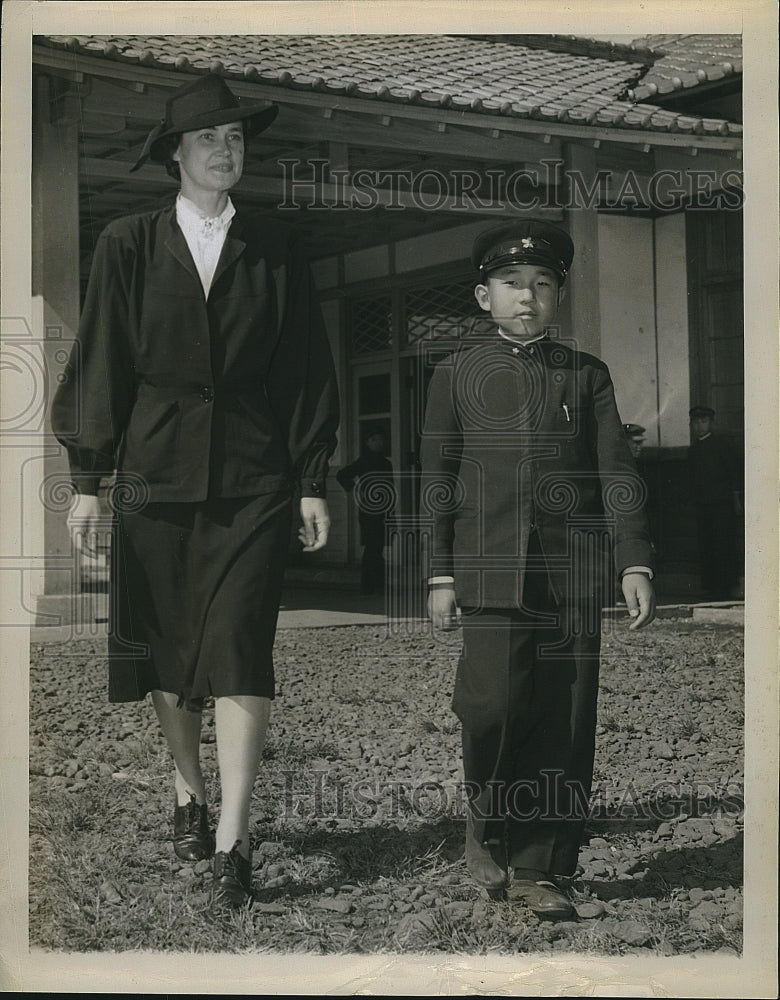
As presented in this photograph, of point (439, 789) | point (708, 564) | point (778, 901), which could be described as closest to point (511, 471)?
point (708, 564)

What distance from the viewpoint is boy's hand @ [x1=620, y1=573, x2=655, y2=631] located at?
3.11 meters

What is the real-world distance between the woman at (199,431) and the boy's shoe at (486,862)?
0.62 metres

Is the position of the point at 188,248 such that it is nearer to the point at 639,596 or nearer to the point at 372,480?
the point at 372,480

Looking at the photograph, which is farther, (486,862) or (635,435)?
(635,435)

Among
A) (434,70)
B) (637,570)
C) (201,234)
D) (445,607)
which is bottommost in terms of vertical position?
(445,607)

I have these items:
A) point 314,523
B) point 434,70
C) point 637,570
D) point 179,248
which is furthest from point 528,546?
point 434,70

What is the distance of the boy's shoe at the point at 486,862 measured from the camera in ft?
10.3

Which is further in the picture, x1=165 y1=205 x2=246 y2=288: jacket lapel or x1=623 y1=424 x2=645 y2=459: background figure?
x1=623 y1=424 x2=645 y2=459: background figure

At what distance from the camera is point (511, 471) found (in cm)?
Result: 312

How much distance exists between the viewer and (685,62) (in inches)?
132

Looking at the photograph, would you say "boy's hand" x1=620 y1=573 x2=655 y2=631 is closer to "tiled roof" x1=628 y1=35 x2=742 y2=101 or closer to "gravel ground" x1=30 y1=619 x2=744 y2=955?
"gravel ground" x1=30 y1=619 x2=744 y2=955

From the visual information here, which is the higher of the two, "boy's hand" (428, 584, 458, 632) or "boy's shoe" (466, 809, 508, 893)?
"boy's hand" (428, 584, 458, 632)

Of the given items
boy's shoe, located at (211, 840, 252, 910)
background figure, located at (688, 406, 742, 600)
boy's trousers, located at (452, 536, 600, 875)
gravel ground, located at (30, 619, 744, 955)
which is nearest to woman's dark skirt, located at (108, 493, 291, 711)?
gravel ground, located at (30, 619, 744, 955)

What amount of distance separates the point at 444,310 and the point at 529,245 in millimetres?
303
